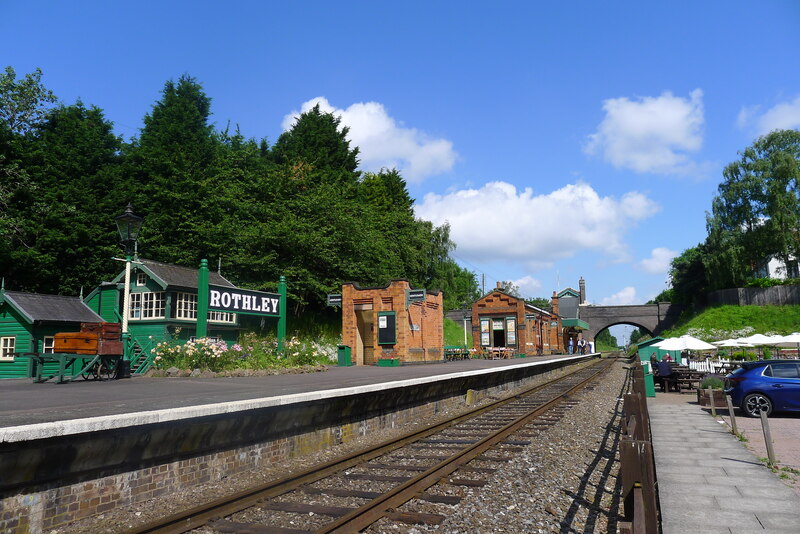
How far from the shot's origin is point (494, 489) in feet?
20.9

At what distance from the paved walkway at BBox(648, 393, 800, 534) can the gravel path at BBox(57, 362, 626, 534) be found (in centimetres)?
65

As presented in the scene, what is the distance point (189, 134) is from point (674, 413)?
35.4 metres

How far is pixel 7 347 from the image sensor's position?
1933cm

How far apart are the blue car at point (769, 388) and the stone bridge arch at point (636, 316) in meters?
68.2

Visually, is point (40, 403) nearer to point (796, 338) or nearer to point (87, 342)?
point (87, 342)

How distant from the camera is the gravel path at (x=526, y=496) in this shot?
5141mm

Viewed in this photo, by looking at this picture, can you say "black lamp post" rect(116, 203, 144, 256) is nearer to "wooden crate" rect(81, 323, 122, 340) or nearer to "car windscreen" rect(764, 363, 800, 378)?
"wooden crate" rect(81, 323, 122, 340)

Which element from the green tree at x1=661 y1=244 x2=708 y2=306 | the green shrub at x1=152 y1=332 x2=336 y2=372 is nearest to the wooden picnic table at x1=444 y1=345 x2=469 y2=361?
the green shrub at x1=152 y1=332 x2=336 y2=372

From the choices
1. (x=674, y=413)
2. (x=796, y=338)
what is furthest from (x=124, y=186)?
(x=796, y=338)

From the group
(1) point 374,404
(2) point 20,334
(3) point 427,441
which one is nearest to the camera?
(3) point 427,441

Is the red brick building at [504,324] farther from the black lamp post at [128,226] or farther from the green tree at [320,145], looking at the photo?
the black lamp post at [128,226]

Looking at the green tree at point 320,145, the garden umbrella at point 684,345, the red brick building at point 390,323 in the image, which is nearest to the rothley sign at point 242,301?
the red brick building at point 390,323

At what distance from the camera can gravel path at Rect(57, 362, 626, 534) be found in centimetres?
514

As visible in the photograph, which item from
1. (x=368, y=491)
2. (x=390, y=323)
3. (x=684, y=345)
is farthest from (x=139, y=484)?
(x=684, y=345)
